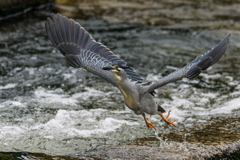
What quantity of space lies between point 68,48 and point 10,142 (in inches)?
63.5

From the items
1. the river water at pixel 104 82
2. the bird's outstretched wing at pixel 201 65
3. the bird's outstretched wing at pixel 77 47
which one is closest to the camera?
the bird's outstretched wing at pixel 201 65

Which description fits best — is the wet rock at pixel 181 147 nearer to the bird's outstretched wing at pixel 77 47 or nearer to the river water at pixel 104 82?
the river water at pixel 104 82

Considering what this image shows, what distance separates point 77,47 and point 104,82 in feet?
7.00

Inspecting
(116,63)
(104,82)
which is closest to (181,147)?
(116,63)

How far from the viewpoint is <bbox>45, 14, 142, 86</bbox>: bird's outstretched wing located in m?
6.00

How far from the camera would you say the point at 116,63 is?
5.22m

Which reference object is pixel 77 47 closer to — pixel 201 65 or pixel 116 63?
pixel 116 63

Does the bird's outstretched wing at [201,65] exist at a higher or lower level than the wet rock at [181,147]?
higher

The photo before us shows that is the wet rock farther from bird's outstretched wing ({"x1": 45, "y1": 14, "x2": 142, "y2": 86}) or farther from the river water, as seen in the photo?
bird's outstretched wing ({"x1": 45, "y1": 14, "x2": 142, "y2": 86})

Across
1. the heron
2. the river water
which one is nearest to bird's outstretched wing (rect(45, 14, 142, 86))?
the heron

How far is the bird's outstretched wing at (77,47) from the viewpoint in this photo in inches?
236

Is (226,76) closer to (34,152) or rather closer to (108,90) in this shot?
(108,90)

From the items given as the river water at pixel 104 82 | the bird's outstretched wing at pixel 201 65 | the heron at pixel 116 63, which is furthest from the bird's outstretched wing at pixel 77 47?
the river water at pixel 104 82

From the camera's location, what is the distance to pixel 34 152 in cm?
542
